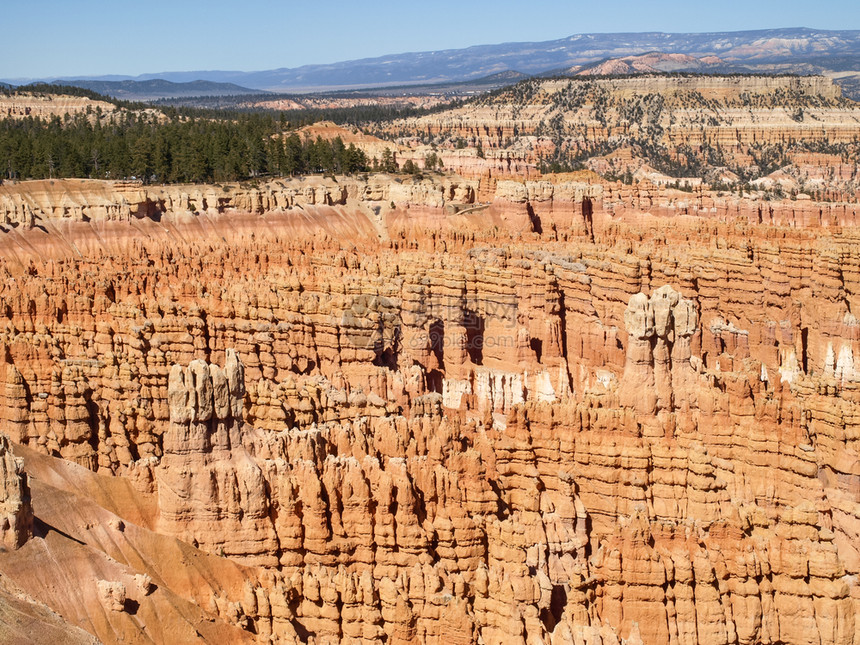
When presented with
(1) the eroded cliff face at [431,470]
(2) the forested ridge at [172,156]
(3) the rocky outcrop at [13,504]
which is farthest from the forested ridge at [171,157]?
(3) the rocky outcrop at [13,504]

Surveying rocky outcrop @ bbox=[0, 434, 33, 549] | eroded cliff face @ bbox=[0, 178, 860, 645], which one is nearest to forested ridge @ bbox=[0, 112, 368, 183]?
eroded cliff face @ bbox=[0, 178, 860, 645]

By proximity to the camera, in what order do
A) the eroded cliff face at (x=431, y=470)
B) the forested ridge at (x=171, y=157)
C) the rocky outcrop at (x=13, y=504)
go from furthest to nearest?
the forested ridge at (x=171, y=157)
the eroded cliff face at (x=431, y=470)
the rocky outcrop at (x=13, y=504)

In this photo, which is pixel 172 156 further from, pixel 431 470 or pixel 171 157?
pixel 431 470

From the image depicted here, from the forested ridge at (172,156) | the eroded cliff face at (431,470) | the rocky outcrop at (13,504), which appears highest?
the forested ridge at (172,156)

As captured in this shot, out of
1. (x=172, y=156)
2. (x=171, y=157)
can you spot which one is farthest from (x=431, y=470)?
(x=171, y=157)

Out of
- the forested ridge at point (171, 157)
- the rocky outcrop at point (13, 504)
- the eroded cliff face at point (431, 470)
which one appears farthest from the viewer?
the forested ridge at point (171, 157)

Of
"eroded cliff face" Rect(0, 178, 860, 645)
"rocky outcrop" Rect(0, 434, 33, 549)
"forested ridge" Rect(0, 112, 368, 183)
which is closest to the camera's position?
"rocky outcrop" Rect(0, 434, 33, 549)

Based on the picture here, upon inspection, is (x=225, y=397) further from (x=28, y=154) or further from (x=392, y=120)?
(x=392, y=120)

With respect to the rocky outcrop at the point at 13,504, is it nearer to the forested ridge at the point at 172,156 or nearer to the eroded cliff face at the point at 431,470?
the eroded cliff face at the point at 431,470

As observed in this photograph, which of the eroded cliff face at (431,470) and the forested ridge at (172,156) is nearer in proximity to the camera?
the eroded cliff face at (431,470)

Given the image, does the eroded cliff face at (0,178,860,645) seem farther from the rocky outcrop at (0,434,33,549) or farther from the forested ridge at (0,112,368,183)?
the forested ridge at (0,112,368,183)
